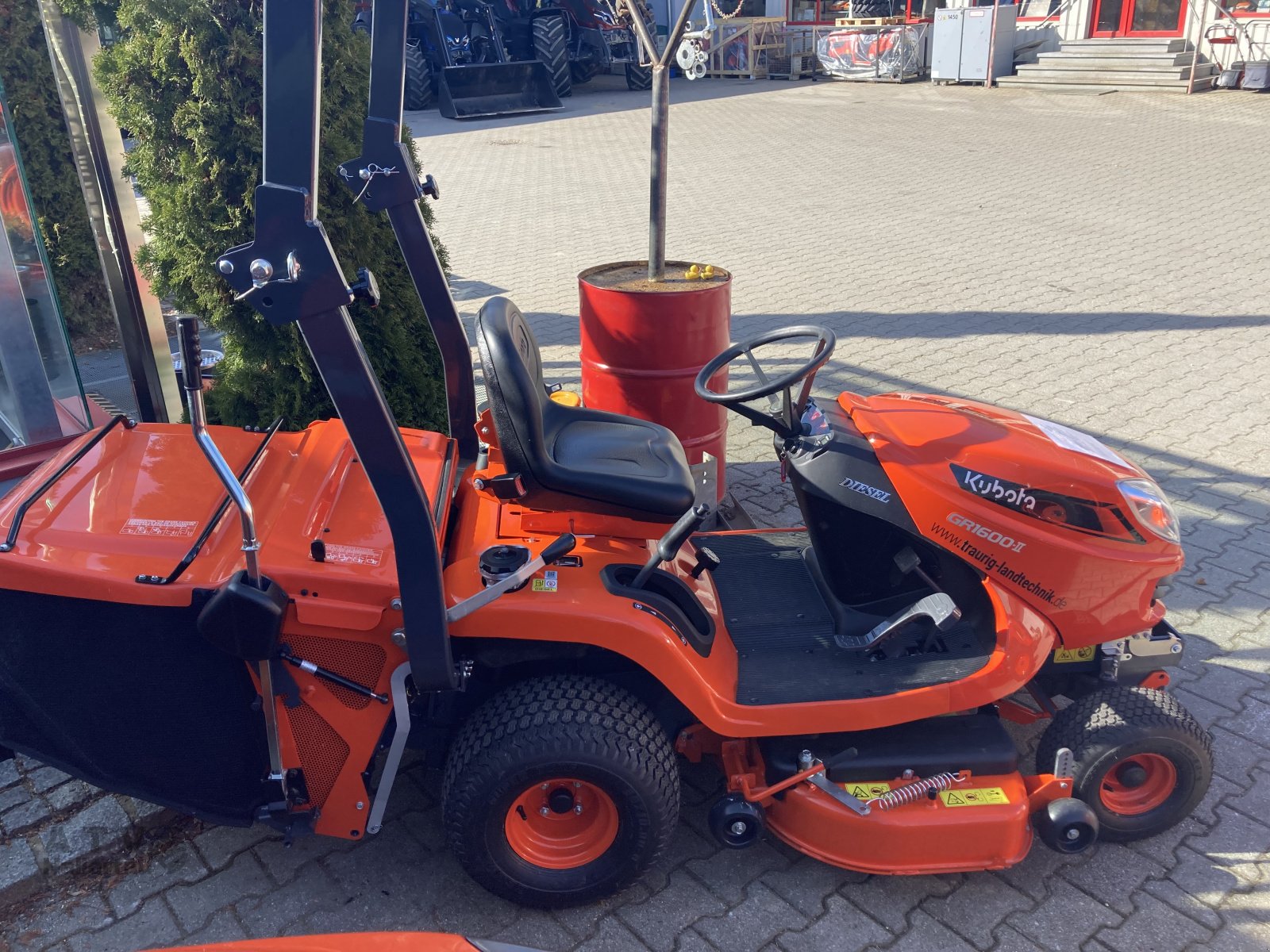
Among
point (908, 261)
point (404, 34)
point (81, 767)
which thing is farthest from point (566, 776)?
point (908, 261)

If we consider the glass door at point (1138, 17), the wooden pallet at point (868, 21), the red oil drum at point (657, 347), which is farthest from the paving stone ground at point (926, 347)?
the wooden pallet at point (868, 21)

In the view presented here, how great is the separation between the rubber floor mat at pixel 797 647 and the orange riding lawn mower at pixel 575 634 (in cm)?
1

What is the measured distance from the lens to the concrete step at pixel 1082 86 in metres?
15.8

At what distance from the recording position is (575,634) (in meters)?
2.44

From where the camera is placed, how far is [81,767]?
2.41m

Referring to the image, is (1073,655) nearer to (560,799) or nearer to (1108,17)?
(560,799)

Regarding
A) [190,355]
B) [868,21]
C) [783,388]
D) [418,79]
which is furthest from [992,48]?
[190,355]

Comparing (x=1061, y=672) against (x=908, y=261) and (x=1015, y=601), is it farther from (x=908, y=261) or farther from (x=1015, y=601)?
(x=908, y=261)

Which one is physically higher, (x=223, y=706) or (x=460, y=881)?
(x=223, y=706)

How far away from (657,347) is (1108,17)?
1675cm

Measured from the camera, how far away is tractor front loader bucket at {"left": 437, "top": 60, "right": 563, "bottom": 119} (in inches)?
633

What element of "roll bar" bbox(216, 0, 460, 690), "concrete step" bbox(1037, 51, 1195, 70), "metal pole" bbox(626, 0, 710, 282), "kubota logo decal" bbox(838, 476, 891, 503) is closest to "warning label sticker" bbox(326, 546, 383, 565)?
"roll bar" bbox(216, 0, 460, 690)

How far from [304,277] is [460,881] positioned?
161 cm

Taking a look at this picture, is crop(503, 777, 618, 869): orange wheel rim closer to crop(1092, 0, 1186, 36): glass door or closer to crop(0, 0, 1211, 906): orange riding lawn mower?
crop(0, 0, 1211, 906): orange riding lawn mower
